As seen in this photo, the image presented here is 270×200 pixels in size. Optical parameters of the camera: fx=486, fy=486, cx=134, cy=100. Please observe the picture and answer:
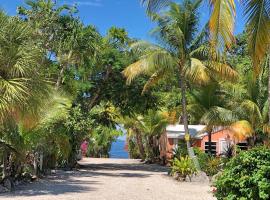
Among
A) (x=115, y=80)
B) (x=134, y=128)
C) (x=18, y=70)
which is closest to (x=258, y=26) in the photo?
(x=18, y=70)

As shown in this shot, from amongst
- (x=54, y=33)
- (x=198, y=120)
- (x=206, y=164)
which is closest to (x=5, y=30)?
(x=54, y=33)

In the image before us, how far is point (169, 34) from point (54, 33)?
223 inches

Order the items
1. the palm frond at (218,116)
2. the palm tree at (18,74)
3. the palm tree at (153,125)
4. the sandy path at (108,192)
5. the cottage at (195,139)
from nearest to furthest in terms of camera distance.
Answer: the palm tree at (18,74)
the sandy path at (108,192)
the palm frond at (218,116)
the cottage at (195,139)
the palm tree at (153,125)

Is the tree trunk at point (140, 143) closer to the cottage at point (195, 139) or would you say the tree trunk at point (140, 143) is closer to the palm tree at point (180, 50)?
the cottage at point (195, 139)

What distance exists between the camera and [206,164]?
22734 millimetres

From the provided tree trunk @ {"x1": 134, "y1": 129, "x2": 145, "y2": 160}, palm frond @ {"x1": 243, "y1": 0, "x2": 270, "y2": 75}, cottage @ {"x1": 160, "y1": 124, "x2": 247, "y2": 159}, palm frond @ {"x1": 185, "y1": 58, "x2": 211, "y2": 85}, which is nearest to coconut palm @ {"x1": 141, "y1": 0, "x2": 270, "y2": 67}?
palm frond @ {"x1": 243, "y1": 0, "x2": 270, "y2": 75}

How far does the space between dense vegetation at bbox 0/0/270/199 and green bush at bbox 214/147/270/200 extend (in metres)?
0.06

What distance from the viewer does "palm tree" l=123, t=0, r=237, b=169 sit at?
73.0 feet

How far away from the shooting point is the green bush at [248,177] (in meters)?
8.93

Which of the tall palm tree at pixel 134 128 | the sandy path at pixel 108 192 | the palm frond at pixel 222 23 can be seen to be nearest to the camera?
the palm frond at pixel 222 23

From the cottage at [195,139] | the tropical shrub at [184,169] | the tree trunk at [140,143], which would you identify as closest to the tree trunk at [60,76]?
the tropical shrub at [184,169]

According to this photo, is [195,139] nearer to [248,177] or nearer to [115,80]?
[115,80]

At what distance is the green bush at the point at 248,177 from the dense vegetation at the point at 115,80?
0.19 feet

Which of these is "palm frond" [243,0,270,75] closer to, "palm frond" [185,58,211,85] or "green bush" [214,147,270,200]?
"green bush" [214,147,270,200]
